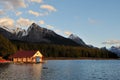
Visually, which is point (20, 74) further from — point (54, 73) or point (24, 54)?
point (24, 54)

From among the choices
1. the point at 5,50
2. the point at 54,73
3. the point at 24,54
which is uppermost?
the point at 5,50

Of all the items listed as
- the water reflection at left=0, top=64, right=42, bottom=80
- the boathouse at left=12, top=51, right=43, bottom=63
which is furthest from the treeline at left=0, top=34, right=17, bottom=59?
the water reflection at left=0, top=64, right=42, bottom=80

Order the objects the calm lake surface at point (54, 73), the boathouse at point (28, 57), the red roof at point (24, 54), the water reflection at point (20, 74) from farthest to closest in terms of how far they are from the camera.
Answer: the red roof at point (24, 54)
the boathouse at point (28, 57)
the calm lake surface at point (54, 73)
the water reflection at point (20, 74)

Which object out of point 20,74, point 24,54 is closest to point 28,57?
point 24,54

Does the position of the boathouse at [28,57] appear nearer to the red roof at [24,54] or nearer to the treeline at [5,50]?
the red roof at [24,54]

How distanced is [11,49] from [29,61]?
2090cm

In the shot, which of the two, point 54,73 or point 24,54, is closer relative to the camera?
point 54,73

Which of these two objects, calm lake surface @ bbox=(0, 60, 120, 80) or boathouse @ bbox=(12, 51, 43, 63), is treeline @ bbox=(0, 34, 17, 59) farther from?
calm lake surface @ bbox=(0, 60, 120, 80)

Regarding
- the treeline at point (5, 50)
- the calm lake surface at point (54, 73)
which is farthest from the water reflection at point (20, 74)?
the treeline at point (5, 50)

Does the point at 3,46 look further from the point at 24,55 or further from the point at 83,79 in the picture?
the point at 83,79

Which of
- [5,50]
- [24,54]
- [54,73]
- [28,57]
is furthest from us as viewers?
[5,50]

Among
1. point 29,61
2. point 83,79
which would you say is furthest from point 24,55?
point 83,79

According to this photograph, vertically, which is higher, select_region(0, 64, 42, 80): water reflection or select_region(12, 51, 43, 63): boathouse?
select_region(12, 51, 43, 63): boathouse

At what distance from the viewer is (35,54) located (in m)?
144
